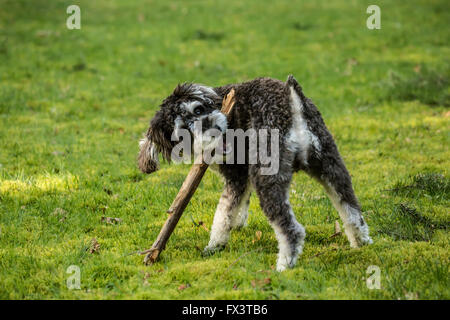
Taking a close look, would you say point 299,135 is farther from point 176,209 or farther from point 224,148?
point 176,209

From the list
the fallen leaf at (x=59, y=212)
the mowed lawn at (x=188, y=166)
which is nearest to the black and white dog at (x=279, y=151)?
the mowed lawn at (x=188, y=166)

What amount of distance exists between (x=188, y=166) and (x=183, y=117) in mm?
3317

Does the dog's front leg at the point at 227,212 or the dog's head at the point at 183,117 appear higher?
the dog's head at the point at 183,117

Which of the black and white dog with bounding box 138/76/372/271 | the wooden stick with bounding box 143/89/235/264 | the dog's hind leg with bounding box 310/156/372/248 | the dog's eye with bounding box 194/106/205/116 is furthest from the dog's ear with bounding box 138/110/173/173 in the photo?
the dog's hind leg with bounding box 310/156/372/248

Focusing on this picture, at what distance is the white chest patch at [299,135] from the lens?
481 cm

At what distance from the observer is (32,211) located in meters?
6.36

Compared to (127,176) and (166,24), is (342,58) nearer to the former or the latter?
(166,24)

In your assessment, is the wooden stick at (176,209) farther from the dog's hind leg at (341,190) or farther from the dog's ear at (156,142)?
the dog's hind leg at (341,190)

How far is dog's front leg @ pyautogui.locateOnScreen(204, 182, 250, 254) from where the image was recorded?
17.5ft

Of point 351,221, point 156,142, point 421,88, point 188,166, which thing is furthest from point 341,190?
point 421,88

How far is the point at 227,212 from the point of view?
17.6 feet
